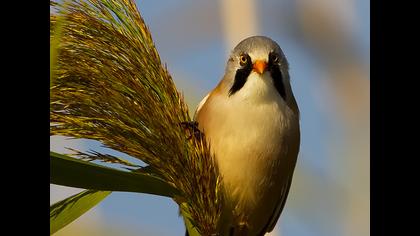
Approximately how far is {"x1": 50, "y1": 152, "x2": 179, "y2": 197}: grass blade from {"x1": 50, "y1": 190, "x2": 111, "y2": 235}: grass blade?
15cm

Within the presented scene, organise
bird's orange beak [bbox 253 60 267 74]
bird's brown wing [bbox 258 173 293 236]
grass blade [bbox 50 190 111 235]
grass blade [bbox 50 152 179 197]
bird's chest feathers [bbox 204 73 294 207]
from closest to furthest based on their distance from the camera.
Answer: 1. grass blade [bbox 50 152 179 197]
2. grass blade [bbox 50 190 111 235]
3. bird's chest feathers [bbox 204 73 294 207]
4. bird's orange beak [bbox 253 60 267 74]
5. bird's brown wing [bbox 258 173 293 236]

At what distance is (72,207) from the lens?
201 centimetres

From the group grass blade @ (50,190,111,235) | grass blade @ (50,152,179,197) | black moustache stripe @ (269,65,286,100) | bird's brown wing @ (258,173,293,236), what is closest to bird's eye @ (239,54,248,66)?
black moustache stripe @ (269,65,286,100)

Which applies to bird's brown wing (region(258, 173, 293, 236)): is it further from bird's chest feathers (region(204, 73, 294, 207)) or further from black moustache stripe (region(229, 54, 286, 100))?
black moustache stripe (region(229, 54, 286, 100))

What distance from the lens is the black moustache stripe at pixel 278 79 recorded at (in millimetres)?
2951

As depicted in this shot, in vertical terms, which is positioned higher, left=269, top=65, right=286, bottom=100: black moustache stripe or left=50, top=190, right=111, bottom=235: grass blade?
left=269, top=65, right=286, bottom=100: black moustache stripe

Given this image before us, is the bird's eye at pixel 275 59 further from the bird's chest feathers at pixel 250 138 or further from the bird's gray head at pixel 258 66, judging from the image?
the bird's chest feathers at pixel 250 138

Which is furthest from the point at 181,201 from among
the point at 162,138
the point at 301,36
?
the point at 301,36

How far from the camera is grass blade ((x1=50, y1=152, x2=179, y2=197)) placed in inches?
68.5

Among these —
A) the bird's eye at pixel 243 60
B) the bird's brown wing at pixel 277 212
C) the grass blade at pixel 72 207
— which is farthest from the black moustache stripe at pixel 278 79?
the grass blade at pixel 72 207

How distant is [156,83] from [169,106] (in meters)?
0.07

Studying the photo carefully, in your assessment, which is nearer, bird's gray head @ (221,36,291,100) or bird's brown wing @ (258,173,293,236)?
bird's gray head @ (221,36,291,100)

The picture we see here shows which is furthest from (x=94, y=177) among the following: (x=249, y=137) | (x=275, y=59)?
(x=275, y=59)
